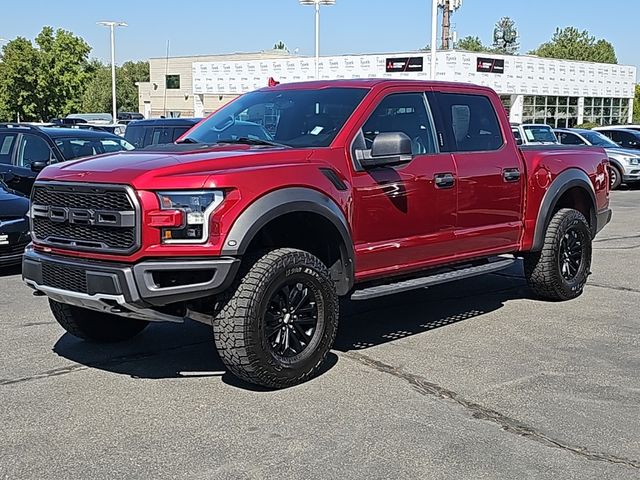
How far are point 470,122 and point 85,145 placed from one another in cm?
766

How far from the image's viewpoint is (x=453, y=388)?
5.48 m

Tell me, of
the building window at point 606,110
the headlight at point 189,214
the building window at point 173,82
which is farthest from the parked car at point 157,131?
the building window at point 173,82

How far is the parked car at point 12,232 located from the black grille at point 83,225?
13.3ft

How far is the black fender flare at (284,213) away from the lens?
16.8ft

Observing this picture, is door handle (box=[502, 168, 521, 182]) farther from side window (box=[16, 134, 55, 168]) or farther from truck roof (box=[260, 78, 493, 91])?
side window (box=[16, 134, 55, 168])

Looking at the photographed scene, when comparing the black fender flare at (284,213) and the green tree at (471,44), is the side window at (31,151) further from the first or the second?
the green tree at (471,44)

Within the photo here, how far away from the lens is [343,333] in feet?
22.8

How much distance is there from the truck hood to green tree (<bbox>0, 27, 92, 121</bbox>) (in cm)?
4516

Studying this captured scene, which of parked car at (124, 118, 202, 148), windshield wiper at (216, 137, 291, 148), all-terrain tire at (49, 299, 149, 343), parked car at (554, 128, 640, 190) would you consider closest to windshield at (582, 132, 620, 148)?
parked car at (554, 128, 640, 190)

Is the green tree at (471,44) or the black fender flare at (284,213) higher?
the green tree at (471,44)

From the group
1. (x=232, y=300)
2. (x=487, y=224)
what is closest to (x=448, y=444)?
(x=232, y=300)

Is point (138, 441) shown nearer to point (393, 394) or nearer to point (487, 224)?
point (393, 394)

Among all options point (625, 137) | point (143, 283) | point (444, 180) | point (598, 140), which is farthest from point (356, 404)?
point (625, 137)

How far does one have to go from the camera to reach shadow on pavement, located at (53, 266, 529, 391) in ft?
19.6
